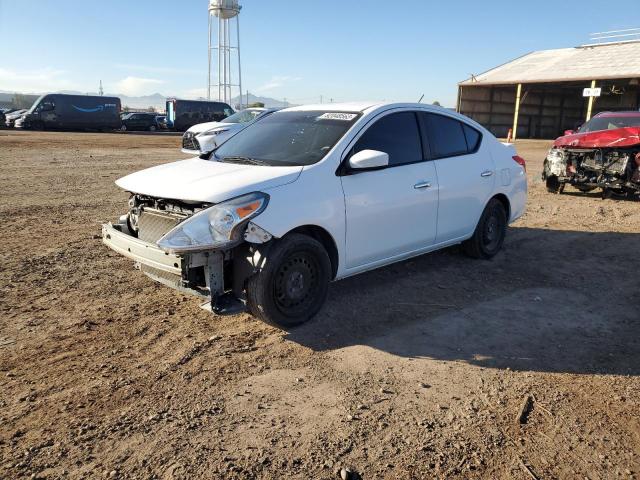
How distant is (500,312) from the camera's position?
483 cm

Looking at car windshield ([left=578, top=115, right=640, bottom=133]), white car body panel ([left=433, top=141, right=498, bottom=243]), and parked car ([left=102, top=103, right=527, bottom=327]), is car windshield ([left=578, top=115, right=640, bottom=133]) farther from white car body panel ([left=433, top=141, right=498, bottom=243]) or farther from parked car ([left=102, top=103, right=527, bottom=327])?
parked car ([left=102, top=103, right=527, bottom=327])

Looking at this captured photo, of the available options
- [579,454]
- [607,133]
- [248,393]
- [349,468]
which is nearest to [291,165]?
[248,393]

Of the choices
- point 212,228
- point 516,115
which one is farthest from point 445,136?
point 516,115

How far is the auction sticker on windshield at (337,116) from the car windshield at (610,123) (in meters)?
7.97

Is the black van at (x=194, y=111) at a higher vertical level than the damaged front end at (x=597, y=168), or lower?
higher

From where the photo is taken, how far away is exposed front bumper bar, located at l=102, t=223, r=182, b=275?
12.6 feet

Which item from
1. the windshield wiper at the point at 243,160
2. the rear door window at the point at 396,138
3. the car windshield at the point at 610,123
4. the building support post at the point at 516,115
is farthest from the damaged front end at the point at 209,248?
the building support post at the point at 516,115

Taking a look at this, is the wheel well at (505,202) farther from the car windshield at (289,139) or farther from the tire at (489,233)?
the car windshield at (289,139)

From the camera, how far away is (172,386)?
3.42 metres

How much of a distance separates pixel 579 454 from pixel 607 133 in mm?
9056

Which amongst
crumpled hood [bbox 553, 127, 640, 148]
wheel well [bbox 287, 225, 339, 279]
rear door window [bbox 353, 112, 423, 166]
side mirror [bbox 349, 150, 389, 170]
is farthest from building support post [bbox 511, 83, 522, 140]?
wheel well [bbox 287, 225, 339, 279]

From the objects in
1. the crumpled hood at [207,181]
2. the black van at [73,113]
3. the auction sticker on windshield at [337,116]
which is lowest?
the crumpled hood at [207,181]

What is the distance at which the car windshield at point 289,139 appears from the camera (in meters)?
4.61

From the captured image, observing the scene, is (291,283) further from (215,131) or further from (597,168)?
(215,131)
